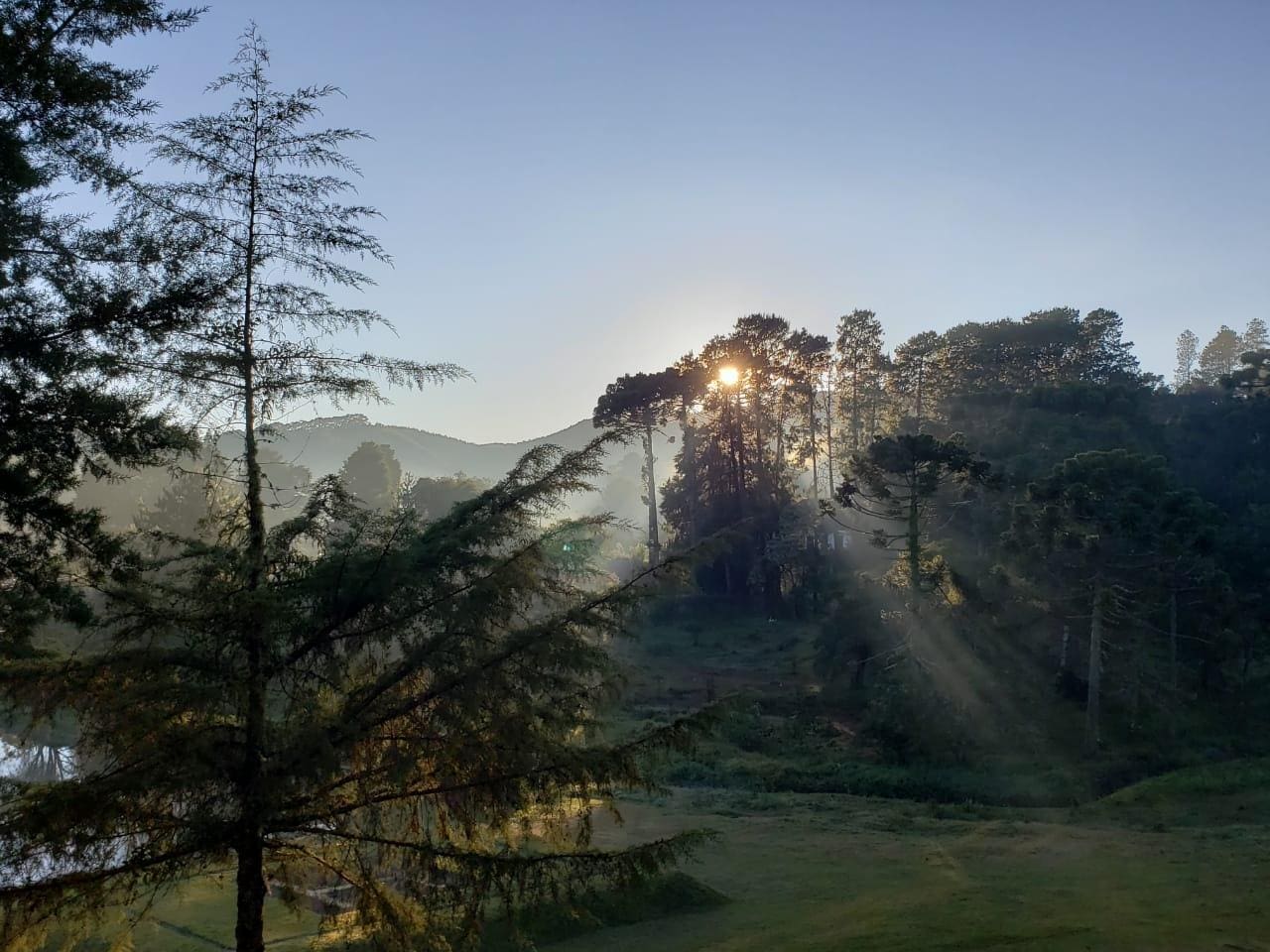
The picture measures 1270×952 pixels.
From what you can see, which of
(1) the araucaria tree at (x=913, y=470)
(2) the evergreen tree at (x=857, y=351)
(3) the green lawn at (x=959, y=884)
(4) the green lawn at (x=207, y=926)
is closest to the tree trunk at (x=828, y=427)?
(2) the evergreen tree at (x=857, y=351)

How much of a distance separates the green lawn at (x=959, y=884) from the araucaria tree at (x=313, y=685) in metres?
6.99

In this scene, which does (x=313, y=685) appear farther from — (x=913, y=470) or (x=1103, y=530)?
(x=1103, y=530)

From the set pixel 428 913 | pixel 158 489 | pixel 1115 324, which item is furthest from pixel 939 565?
pixel 158 489

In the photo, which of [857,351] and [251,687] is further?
[857,351]

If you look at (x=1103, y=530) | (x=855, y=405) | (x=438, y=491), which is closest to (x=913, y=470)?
(x=1103, y=530)

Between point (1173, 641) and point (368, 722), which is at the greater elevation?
point (368, 722)

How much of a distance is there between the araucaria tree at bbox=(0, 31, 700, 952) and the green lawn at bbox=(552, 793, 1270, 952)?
6990 millimetres

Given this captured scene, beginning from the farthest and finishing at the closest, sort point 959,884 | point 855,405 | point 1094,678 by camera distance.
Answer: point 855,405
point 1094,678
point 959,884

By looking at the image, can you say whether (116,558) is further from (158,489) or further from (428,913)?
(158,489)

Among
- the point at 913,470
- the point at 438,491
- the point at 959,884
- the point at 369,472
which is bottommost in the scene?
the point at 959,884

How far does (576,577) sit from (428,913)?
11.5 ft

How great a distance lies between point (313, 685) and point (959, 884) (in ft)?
41.8

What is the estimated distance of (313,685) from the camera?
8680 mm

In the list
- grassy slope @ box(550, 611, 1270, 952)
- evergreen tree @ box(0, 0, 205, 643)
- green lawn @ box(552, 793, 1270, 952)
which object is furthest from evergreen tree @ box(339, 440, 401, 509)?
evergreen tree @ box(0, 0, 205, 643)
